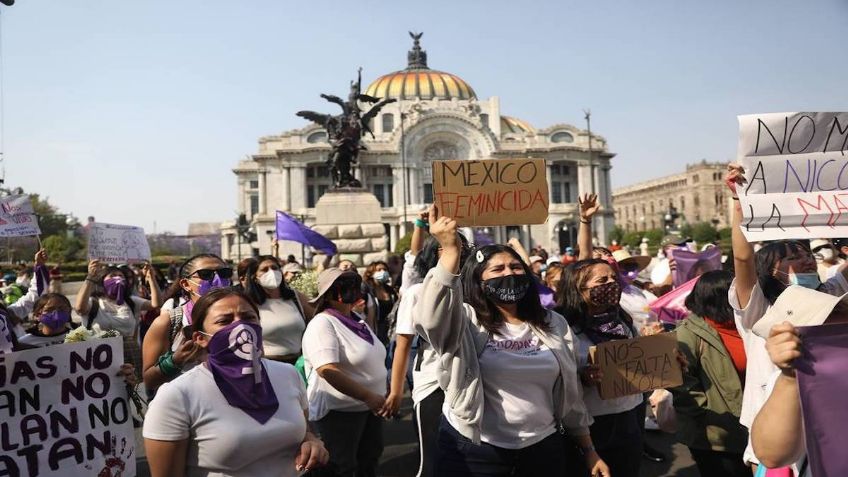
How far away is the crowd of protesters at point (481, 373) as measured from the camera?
95.2 inches

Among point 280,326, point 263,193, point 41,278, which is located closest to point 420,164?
point 263,193

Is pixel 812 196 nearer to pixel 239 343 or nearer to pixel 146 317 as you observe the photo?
pixel 239 343

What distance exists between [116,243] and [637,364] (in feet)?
22.0

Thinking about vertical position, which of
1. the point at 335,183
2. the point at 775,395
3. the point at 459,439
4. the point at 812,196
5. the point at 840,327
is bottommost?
the point at 459,439

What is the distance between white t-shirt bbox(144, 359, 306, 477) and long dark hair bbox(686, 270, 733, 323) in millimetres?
2159

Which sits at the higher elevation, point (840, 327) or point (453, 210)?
point (453, 210)

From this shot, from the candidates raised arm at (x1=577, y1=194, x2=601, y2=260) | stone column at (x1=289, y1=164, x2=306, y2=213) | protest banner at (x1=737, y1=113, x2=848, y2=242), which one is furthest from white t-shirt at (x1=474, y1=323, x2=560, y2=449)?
stone column at (x1=289, y1=164, x2=306, y2=213)

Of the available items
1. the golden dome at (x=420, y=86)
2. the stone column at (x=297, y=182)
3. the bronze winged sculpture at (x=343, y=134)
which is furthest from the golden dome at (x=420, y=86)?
the bronze winged sculpture at (x=343, y=134)

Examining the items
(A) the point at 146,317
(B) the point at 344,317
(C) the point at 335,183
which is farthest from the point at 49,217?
(B) the point at 344,317

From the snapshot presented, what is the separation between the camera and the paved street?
5.29 metres

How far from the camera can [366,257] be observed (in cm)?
1750

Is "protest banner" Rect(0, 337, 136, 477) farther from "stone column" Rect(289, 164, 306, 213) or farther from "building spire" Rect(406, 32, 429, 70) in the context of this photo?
"building spire" Rect(406, 32, 429, 70)

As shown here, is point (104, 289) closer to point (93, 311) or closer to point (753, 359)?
point (93, 311)

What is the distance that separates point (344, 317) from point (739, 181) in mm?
2259
